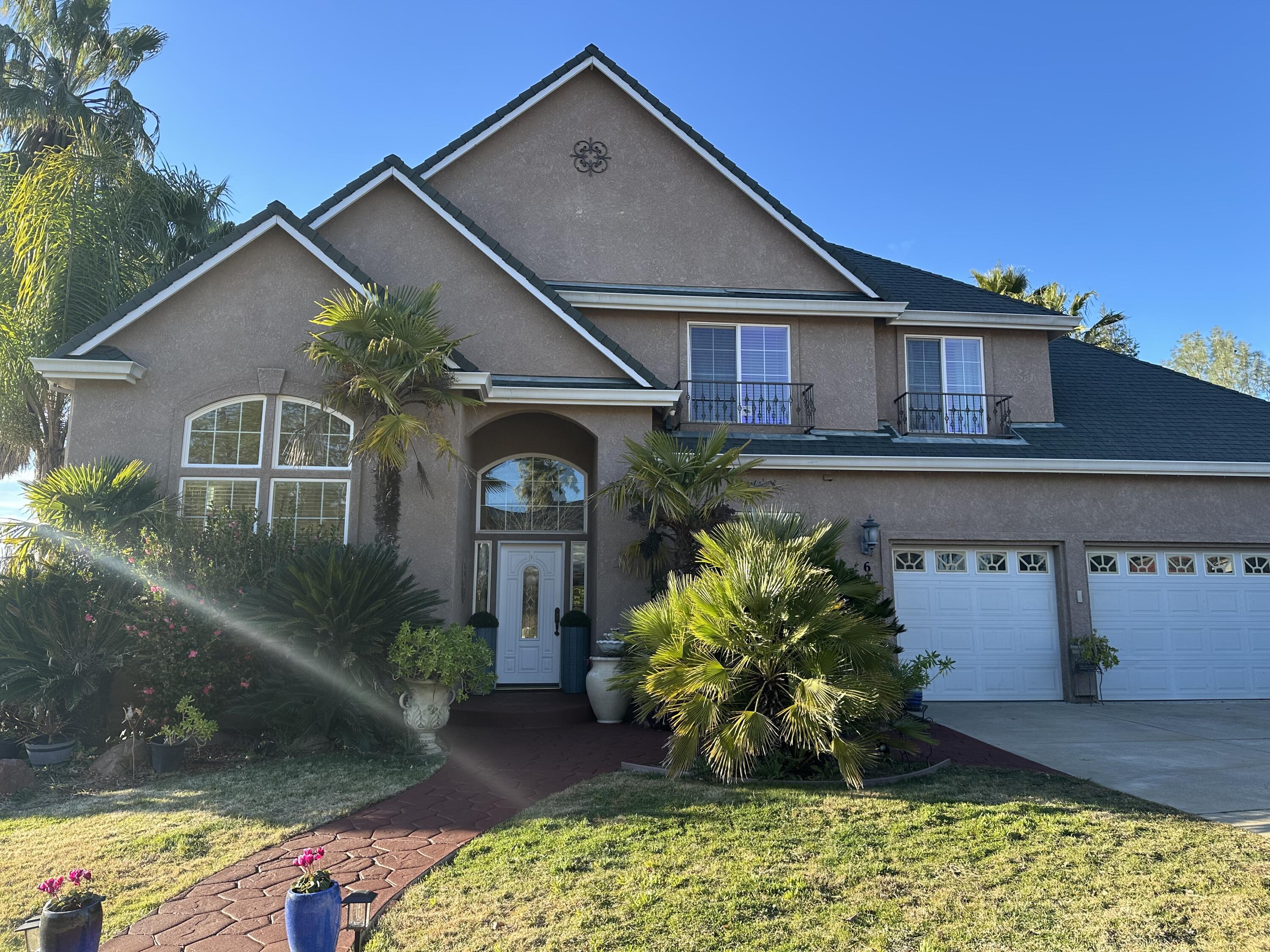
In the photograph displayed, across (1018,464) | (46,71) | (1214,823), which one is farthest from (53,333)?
(1214,823)

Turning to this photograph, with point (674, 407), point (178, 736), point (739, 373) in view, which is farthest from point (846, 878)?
point (739, 373)

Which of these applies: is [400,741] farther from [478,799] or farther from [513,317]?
[513,317]

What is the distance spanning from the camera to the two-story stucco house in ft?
34.6

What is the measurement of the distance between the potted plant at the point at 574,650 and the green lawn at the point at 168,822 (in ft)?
12.3

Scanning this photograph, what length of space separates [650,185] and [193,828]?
12097mm

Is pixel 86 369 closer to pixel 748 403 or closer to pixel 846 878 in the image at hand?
pixel 748 403

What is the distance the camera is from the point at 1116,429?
14281 millimetres

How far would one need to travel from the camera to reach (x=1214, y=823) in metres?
6.00

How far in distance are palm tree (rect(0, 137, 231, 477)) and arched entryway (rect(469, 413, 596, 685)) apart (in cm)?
781

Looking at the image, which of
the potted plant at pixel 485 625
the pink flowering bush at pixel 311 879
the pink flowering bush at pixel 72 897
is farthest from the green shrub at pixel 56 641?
the pink flowering bush at pixel 311 879

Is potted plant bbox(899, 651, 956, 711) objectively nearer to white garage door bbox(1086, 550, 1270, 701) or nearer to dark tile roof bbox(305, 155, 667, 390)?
white garage door bbox(1086, 550, 1270, 701)

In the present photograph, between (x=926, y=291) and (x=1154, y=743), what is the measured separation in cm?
918

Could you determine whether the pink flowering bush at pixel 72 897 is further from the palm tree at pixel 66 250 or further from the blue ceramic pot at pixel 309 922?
the palm tree at pixel 66 250

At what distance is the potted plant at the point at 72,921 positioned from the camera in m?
3.53
